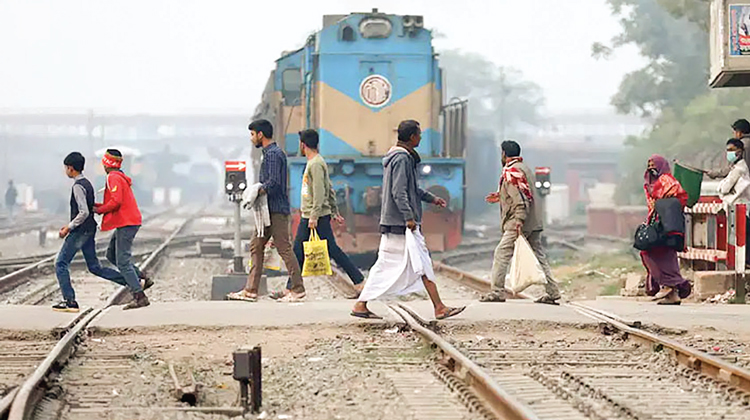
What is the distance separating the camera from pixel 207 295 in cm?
1652

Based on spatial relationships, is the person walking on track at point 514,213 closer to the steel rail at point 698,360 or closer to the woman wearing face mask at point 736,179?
the steel rail at point 698,360

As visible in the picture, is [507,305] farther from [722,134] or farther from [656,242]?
[722,134]

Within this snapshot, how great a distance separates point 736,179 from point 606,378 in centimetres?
587

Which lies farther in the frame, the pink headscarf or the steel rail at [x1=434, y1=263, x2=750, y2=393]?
the pink headscarf

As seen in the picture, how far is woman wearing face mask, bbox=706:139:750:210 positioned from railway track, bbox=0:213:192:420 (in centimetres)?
676

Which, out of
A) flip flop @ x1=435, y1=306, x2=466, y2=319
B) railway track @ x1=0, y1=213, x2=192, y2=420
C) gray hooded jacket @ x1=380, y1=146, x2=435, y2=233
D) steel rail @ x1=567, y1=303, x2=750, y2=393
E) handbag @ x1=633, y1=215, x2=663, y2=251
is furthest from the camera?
handbag @ x1=633, y1=215, x2=663, y2=251

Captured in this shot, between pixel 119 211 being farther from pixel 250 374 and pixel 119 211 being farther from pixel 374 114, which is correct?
pixel 374 114

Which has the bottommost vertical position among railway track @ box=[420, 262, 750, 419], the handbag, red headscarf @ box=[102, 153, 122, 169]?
railway track @ box=[420, 262, 750, 419]

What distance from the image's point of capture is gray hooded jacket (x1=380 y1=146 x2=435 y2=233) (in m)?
9.93

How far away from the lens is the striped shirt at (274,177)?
11.7m

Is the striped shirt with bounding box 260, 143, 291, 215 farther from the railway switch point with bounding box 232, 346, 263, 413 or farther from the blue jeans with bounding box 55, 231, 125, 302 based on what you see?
the railway switch point with bounding box 232, 346, 263, 413

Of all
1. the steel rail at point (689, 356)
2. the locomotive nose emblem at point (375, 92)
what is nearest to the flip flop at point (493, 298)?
the steel rail at point (689, 356)

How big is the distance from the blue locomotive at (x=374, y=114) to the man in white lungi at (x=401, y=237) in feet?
32.4

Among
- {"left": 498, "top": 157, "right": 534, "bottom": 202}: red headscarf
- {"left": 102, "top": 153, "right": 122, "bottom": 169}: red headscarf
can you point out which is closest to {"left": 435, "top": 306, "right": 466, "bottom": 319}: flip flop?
{"left": 498, "top": 157, "right": 534, "bottom": 202}: red headscarf
